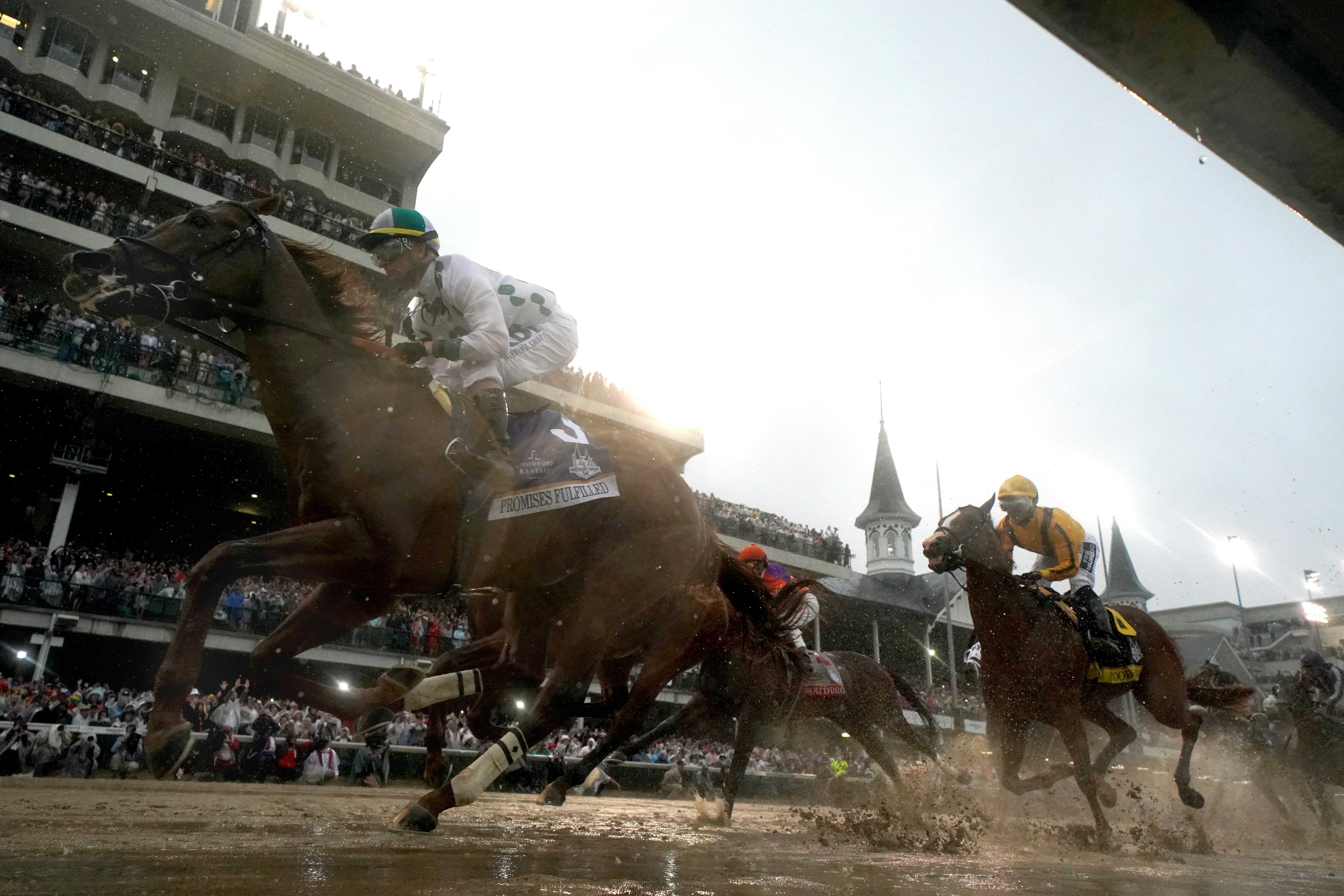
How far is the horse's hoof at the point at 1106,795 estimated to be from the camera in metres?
6.41

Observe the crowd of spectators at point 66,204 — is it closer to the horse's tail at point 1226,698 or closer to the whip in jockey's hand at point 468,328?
the whip in jockey's hand at point 468,328

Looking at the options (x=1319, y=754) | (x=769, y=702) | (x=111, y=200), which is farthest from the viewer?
(x=111, y=200)

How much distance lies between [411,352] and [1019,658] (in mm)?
4971

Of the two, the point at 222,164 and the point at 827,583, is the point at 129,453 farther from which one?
the point at 827,583

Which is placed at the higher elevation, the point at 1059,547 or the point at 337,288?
the point at 337,288

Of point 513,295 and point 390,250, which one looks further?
point 513,295

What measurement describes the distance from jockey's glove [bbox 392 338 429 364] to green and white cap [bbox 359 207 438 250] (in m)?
0.55

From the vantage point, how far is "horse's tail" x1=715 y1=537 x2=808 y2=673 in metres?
6.14

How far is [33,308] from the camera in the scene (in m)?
16.4

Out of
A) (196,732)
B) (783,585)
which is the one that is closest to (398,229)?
(783,585)

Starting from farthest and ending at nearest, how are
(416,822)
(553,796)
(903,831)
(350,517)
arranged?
(553,796), (903,831), (350,517), (416,822)

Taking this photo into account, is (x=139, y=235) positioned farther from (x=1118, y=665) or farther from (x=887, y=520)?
(x=887, y=520)

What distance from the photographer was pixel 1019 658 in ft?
21.0

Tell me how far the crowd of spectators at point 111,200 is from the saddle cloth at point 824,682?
1449 cm
